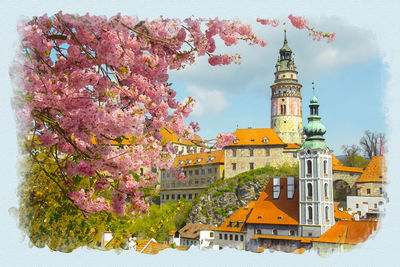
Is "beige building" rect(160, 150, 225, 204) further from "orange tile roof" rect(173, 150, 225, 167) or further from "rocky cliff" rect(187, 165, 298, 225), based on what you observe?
"rocky cliff" rect(187, 165, 298, 225)

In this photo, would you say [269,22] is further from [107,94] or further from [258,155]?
[258,155]

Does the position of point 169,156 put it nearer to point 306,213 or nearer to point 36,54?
point 36,54

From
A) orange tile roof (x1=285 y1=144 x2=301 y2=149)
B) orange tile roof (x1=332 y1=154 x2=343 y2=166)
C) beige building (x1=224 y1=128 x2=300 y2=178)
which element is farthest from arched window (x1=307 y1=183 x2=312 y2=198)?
orange tile roof (x1=285 y1=144 x2=301 y2=149)

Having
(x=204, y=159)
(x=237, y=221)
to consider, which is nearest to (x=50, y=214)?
(x=237, y=221)

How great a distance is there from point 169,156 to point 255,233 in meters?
14.4

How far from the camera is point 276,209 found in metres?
21.6

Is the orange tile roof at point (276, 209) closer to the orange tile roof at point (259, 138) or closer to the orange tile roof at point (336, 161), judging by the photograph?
the orange tile roof at point (336, 161)

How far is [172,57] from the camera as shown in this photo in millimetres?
3943

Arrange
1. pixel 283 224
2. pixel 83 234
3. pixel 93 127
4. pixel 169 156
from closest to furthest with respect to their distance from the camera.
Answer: pixel 93 127 < pixel 169 156 < pixel 83 234 < pixel 283 224

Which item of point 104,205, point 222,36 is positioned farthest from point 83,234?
point 222,36

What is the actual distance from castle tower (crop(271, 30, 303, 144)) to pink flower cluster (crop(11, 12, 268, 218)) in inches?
1306

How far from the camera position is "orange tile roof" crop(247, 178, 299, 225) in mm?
19516

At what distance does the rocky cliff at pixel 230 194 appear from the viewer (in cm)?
3008

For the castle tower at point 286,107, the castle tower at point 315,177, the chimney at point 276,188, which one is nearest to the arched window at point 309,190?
the castle tower at point 315,177
